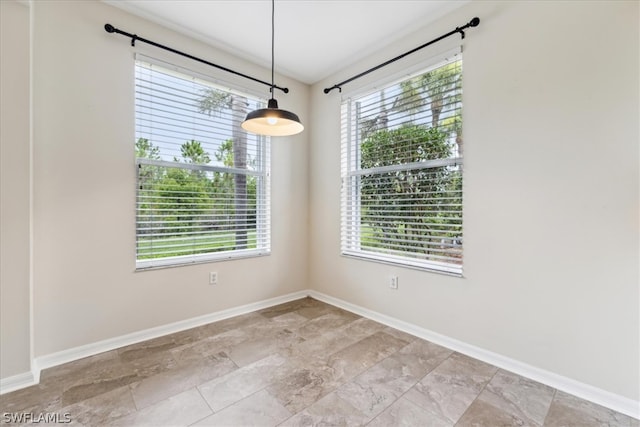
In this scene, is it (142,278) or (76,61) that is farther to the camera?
(142,278)

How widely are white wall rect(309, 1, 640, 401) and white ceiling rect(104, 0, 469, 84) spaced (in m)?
0.31

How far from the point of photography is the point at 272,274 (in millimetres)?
3494

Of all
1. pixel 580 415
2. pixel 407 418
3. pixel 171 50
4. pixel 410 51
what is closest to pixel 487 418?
pixel 407 418

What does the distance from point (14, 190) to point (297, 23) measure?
2422 millimetres

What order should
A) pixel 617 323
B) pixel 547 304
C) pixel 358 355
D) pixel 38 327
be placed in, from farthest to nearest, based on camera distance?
pixel 358 355 → pixel 38 327 → pixel 547 304 → pixel 617 323

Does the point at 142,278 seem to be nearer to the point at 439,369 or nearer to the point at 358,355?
the point at 358,355

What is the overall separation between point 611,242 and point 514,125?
37.1 inches

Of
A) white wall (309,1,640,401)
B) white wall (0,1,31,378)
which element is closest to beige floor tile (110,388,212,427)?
white wall (0,1,31,378)

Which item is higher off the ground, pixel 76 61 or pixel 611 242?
pixel 76 61

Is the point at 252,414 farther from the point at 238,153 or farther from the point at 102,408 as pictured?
the point at 238,153

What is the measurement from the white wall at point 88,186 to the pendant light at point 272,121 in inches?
45.1

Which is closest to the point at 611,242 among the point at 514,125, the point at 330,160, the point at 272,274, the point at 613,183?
the point at 613,183

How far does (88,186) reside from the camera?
2.28m

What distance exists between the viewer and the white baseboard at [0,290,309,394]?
1.86 meters
